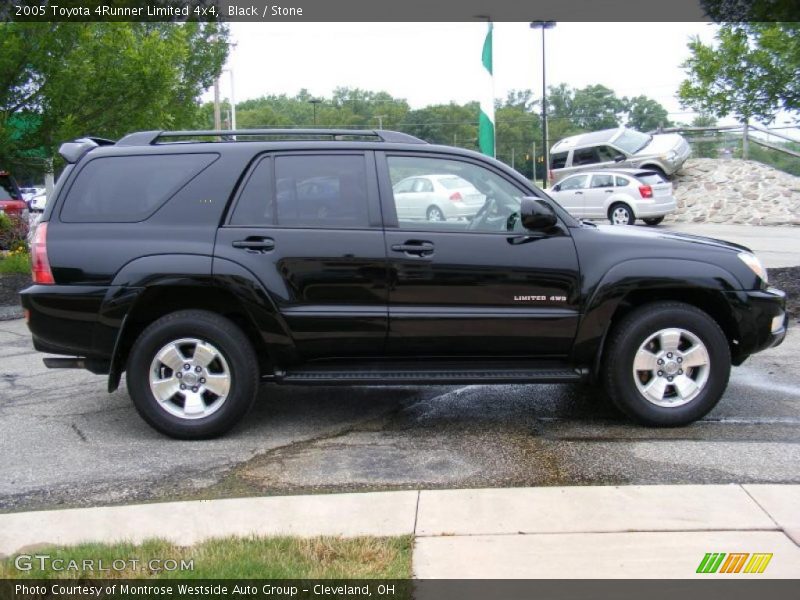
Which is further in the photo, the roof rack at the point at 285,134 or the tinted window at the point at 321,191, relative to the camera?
the roof rack at the point at 285,134

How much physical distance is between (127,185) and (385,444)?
244 cm

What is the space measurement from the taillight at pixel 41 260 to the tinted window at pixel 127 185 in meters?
0.17

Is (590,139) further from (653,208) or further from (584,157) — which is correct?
(653,208)

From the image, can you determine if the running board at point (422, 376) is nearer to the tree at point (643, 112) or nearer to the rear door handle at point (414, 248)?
the rear door handle at point (414, 248)

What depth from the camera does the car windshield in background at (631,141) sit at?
2728 cm

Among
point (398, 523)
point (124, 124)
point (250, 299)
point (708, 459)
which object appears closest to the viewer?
point (398, 523)

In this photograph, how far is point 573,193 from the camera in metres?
24.1

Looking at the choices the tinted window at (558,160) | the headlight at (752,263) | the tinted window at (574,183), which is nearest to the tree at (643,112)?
the tinted window at (558,160)

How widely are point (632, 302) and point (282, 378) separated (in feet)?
7.92

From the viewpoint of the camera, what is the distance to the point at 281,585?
3387mm

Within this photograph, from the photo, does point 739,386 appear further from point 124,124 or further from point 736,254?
point 124,124

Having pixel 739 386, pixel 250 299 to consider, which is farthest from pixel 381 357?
pixel 739 386

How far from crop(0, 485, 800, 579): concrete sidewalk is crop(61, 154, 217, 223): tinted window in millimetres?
2040

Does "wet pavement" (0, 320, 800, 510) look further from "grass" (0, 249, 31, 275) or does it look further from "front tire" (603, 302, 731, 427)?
"grass" (0, 249, 31, 275)
